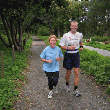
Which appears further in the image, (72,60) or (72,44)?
(72,60)

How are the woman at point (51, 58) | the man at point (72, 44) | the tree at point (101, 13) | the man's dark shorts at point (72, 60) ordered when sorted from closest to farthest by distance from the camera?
the woman at point (51, 58)
the man at point (72, 44)
the man's dark shorts at point (72, 60)
the tree at point (101, 13)

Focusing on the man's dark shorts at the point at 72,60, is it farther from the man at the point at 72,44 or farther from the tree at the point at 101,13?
the tree at the point at 101,13

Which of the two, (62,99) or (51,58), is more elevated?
(51,58)

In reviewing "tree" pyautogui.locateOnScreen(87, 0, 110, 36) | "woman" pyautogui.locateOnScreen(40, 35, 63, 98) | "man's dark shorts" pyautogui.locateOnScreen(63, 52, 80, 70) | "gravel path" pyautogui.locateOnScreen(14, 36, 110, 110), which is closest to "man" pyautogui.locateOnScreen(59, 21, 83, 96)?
"man's dark shorts" pyautogui.locateOnScreen(63, 52, 80, 70)

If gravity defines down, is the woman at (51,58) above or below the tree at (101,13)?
below

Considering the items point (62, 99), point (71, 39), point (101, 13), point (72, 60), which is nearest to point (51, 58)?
point (72, 60)

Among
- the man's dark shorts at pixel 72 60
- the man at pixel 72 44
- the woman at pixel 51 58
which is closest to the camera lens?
the woman at pixel 51 58

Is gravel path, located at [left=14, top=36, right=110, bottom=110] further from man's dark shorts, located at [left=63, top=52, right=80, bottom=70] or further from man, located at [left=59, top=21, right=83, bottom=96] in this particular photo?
man's dark shorts, located at [left=63, top=52, right=80, bottom=70]

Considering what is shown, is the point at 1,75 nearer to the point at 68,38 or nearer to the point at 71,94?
the point at 71,94

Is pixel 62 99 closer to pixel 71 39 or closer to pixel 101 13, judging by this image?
pixel 71 39

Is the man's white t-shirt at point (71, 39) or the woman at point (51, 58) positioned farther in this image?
the man's white t-shirt at point (71, 39)

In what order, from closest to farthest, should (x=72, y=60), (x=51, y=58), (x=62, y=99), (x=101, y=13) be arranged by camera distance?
(x=51, y=58) < (x=72, y=60) < (x=62, y=99) < (x=101, y=13)

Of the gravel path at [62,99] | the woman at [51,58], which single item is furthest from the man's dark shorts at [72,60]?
the gravel path at [62,99]

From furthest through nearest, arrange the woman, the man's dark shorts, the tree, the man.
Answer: the tree, the man's dark shorts, the man, the woman
